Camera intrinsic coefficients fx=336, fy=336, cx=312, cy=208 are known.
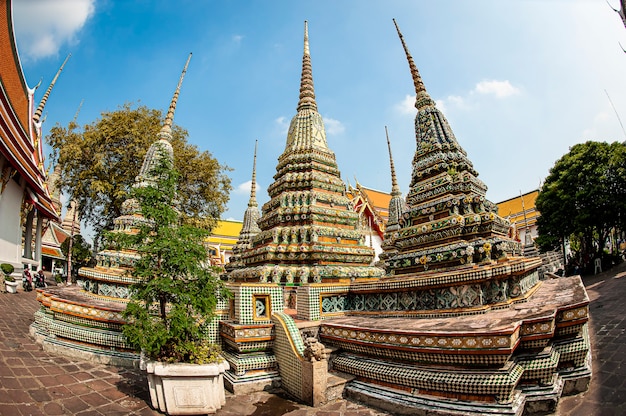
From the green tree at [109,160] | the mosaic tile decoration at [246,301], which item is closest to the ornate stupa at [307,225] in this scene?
the mosaic tile decoration at [246,301]

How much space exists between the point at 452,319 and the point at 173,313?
4.24 metres

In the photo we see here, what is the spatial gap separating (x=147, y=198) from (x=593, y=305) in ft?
40.0

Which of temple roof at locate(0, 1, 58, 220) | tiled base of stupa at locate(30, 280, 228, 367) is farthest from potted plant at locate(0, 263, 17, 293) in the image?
tiled base of stupa at locate(30, 280, 228, 367)

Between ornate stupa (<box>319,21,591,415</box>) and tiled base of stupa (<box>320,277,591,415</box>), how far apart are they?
1cm

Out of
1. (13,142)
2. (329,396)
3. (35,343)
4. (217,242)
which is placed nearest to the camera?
(329,396)

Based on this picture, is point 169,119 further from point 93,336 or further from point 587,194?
point 587,194

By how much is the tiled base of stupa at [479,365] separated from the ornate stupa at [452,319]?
0.01 meters

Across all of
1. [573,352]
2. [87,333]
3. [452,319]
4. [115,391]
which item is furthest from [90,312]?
[573,352]

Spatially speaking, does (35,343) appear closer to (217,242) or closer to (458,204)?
(458,204)

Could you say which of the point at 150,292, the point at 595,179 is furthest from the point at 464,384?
the point at 595,179

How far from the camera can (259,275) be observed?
876 centimetres

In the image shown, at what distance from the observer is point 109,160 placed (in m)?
18.0

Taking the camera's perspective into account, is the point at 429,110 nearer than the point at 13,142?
Yes

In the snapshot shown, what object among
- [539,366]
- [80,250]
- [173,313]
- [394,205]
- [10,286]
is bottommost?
[539,366]
